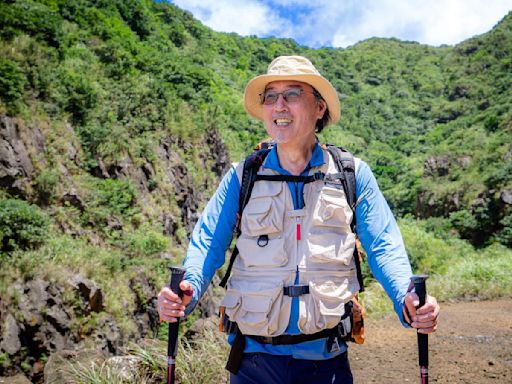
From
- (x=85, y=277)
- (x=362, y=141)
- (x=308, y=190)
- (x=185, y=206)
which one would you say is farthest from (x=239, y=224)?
(x=362, y=141)

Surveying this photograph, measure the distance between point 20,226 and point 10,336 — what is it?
275 cm

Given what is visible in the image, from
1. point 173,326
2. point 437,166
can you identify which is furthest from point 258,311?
point 437,166

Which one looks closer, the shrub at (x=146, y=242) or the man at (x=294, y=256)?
the man at (x=294, y=256)

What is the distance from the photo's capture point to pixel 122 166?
52.2ft

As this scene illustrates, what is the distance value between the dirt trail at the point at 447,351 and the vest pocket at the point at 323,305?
386 centimetres

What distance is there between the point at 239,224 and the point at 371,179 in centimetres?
64

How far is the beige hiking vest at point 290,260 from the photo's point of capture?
6.13ft

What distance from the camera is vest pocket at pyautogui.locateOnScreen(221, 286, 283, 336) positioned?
6.08 feet

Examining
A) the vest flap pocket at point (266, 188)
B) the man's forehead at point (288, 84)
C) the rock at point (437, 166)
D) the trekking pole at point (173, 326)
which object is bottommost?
the trekking pole at point (173, 326)

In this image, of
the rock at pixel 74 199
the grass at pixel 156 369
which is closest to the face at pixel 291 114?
the grass at pixel 156 369

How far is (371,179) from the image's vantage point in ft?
6.95

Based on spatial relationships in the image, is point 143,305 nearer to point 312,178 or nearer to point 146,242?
point 146,242

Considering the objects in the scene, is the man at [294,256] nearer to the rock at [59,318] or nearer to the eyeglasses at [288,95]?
the eyeglasses at [288,95]

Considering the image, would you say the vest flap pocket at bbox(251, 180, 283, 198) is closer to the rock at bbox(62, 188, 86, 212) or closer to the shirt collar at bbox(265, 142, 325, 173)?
the shirt collar at bbox(265, 142, 325, 173)
